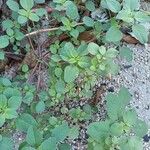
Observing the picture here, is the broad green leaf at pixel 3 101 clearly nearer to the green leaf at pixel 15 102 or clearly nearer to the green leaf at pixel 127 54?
the green leaf at pixel 15 102

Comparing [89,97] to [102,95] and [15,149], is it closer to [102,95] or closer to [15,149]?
[102,95]

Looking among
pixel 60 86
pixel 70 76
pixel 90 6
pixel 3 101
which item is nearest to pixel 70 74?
pixel 70 76

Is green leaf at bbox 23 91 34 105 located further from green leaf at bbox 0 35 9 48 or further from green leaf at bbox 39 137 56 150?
green leaf at bbox 39 137 56 150

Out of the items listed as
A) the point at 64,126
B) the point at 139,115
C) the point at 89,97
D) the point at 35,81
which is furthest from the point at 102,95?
the point at 64,126

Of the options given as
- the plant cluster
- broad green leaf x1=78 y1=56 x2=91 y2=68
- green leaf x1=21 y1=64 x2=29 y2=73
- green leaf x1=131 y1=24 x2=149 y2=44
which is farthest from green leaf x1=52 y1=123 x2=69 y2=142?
green leaf x1=21 y1=64 x2=29 y2=73

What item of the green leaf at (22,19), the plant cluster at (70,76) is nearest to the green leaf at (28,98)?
the plant cluster at (70,76)

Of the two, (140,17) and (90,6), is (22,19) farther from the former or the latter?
(140,17)
